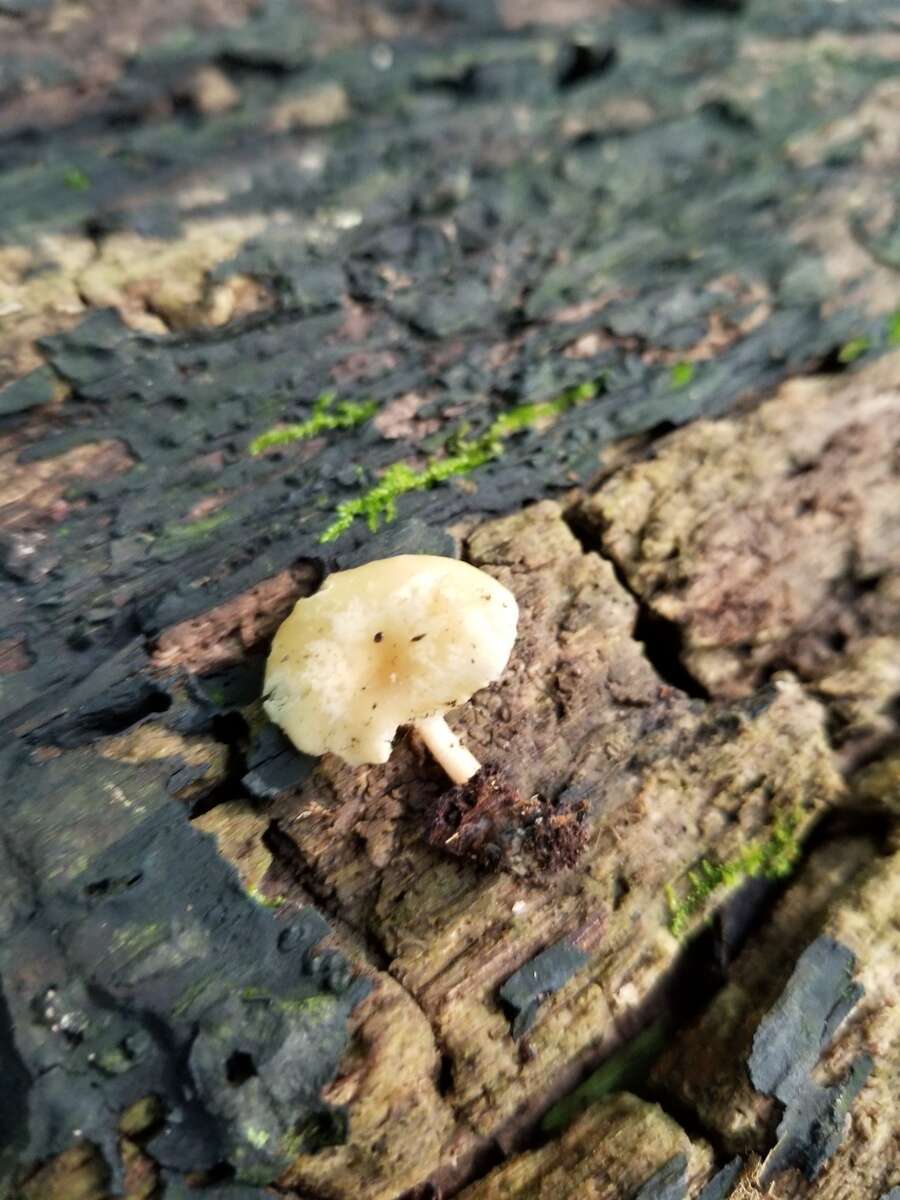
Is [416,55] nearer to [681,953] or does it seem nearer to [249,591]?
[249,591]

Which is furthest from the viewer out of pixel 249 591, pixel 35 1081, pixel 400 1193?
pixel 249 591

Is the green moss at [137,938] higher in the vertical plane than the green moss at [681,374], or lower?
lower

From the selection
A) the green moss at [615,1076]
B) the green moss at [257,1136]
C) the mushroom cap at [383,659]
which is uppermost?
the mushroom cap at [383,659]

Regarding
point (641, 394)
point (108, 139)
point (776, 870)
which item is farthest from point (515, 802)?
point (108, 139)

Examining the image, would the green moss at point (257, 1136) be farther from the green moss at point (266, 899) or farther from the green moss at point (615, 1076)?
the green moss at point (615, 1076)

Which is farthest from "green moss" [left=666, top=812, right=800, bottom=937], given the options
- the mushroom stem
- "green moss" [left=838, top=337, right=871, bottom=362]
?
"green moss" [left=838, top=337, right=871, bottom=362]

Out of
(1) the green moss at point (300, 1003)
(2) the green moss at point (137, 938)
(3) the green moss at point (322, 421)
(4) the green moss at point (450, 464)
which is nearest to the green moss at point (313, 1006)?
(1) the green moss at point (300, 1003)

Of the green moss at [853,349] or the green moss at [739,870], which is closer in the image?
the green moss at [739,870]
